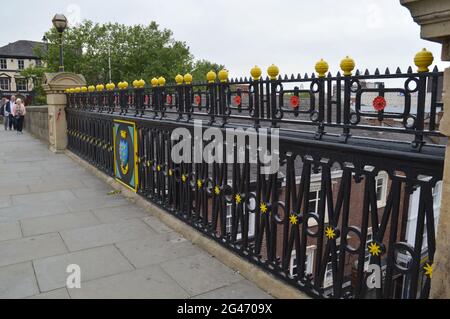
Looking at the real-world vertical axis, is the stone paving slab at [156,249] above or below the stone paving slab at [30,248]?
below

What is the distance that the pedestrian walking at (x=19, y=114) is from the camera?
58.0 ft

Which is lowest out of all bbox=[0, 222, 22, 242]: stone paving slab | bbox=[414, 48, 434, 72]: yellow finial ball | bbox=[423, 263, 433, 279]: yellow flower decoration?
bbox=[0, 222, 22, 242]: stone paving slab

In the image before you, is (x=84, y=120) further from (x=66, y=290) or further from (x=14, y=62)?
(x=14, y=62)

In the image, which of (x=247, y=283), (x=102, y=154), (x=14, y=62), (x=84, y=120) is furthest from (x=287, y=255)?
(x=14, y=62)

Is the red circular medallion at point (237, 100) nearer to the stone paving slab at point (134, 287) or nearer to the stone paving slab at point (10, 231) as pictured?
the stone paving slab at point (134, 287)

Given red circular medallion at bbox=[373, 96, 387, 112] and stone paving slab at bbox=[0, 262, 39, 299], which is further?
stone paving slab at bbox=[0, 262, 39, 299]

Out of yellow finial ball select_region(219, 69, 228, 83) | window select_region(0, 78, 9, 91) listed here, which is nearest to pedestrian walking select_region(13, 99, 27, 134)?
yellow finial ball select_region(219, 69, 228, 83)

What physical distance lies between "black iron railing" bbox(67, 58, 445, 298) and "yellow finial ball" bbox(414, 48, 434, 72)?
0.05 meters

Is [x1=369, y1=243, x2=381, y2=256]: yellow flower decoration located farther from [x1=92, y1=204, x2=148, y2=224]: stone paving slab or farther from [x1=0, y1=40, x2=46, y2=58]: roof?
[x1=0, y1=40, x2=46, y2=58]: roof

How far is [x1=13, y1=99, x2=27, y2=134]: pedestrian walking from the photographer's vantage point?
1769 centimetres

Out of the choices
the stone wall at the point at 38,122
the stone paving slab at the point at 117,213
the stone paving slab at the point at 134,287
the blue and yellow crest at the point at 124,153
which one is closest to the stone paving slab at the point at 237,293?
the stone paving slab at the point at 134,287
